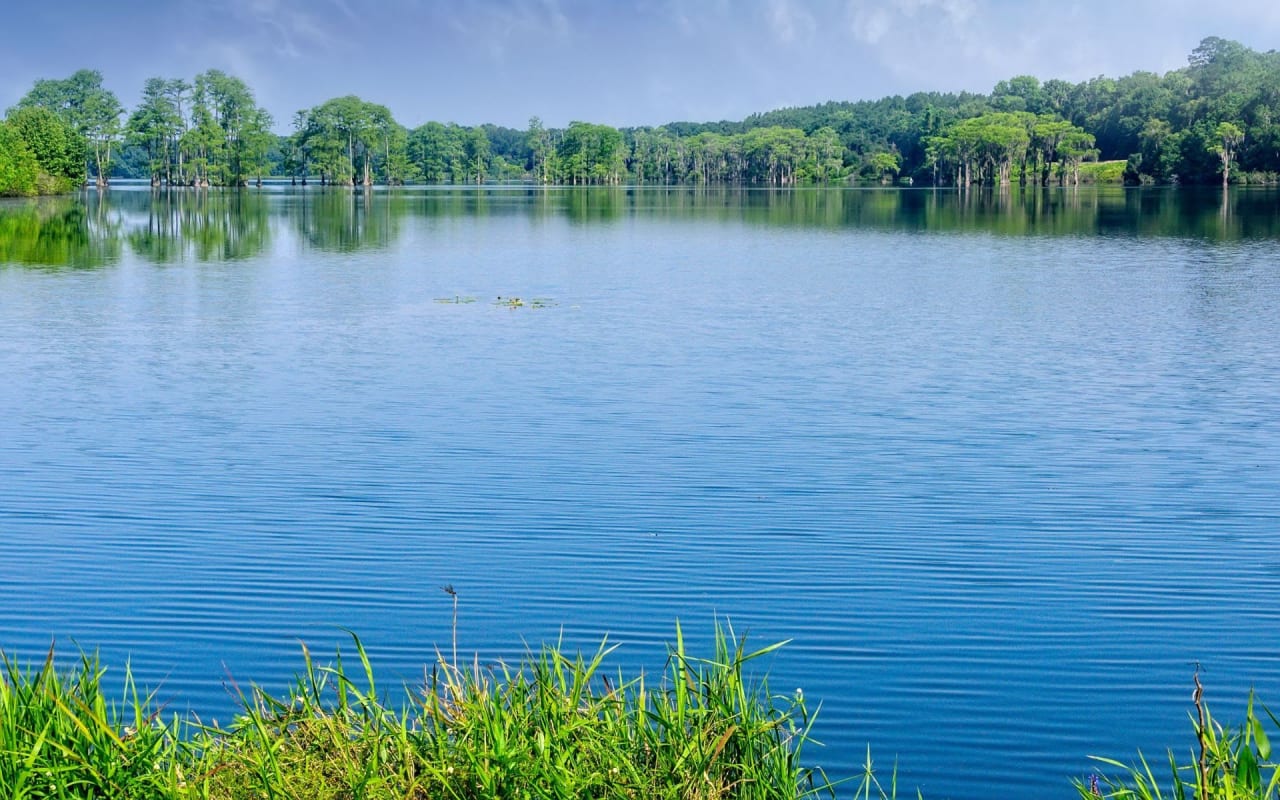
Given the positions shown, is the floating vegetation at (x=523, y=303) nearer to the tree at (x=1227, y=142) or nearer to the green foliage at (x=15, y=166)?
the green foliage at (x=15, y=166)

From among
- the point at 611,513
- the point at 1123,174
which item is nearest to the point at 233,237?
the point at 611,513

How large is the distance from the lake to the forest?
61872mm

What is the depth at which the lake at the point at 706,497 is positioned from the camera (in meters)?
7.12

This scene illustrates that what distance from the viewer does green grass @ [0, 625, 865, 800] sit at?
4.86m

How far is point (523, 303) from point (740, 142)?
13905 cm

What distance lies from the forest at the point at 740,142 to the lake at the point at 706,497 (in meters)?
61.9

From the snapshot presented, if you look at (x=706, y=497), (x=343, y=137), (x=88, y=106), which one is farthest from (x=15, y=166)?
(x=706, y=497)

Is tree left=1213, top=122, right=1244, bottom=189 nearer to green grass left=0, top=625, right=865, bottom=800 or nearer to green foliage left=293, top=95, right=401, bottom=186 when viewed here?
green foliage left=293, top=95, right=401, bottom=186

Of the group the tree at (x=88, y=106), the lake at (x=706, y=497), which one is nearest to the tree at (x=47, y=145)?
the tree at (x=88, y=106)

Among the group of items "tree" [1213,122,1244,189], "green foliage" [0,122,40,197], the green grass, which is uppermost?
"tree" [1213,122,1244,189]

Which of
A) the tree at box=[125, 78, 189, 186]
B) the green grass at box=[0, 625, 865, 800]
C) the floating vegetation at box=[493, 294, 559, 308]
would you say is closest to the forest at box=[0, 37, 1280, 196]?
the tree at box=[125, 78, 189, 186]

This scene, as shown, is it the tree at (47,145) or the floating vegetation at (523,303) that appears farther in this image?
the tree at (47,145)

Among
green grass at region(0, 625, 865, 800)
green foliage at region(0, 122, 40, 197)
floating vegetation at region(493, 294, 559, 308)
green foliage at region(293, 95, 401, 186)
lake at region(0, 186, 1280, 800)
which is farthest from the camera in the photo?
green foliage at region(293, 95, 401, 186)

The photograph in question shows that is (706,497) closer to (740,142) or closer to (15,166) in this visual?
(15,166)
